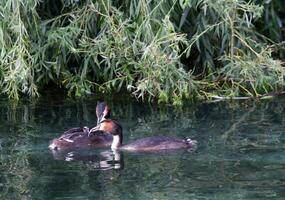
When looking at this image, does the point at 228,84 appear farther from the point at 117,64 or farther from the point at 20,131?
the point at 20,131

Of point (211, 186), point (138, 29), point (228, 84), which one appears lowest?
point (211, 186)

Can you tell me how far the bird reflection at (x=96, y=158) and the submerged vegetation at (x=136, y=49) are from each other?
2.12 m

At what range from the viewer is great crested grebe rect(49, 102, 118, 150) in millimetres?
9617

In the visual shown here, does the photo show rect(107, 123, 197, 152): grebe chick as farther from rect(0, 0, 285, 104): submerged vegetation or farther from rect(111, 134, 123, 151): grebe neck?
rect(0, 0, 285, 104): submerged vegetation

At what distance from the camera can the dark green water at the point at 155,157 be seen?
7883 millimetres

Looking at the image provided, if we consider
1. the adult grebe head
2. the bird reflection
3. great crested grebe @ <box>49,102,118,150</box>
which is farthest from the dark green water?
the adult grebe head

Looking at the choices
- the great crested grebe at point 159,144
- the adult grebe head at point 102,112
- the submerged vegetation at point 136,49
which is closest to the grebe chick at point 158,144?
the great crested grebe at point 159,144

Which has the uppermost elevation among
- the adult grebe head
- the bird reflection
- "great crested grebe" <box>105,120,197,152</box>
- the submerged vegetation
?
the submerged vegetation

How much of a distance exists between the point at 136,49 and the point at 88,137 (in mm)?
2442

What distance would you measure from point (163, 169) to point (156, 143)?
80cm

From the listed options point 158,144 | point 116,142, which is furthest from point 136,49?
point 158,144

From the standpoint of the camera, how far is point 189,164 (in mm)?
8773

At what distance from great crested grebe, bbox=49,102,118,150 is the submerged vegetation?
5.25 feet

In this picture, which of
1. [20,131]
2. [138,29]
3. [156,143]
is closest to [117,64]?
[138,29]
